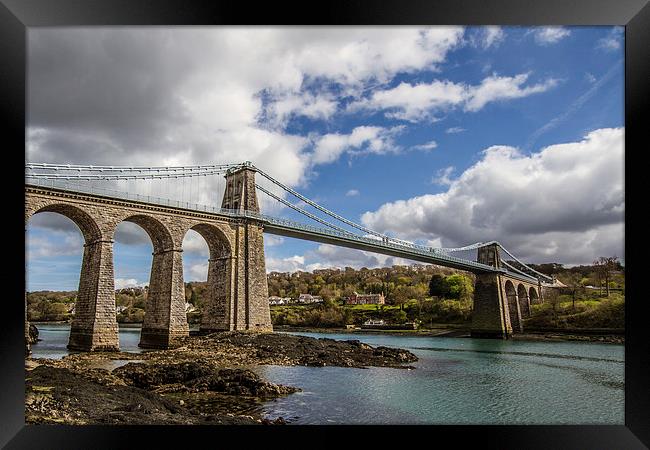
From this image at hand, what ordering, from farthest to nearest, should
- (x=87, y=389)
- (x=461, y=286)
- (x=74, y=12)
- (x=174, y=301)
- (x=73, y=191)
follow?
1. (x=461, y=286)
2. (x=174, y=301)
3. (x=73, y=191)
4. (x=87, y=389)
5. (x=74, y=12)

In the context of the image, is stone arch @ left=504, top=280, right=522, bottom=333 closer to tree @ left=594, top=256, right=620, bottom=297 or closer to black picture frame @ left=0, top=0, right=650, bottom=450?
Result: tree @ left=594, top=256, right=620, bottom=297

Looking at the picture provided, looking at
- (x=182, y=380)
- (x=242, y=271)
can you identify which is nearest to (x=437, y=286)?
(x=242, y=271)

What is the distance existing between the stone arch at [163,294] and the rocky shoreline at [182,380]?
20.9 inches

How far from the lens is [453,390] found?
32.3ft

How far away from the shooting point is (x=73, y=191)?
11.1m

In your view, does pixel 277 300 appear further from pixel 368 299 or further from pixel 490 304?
pixel 490 304

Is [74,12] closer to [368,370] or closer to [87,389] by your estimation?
[87,389]

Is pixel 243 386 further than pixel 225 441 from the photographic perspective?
Yes

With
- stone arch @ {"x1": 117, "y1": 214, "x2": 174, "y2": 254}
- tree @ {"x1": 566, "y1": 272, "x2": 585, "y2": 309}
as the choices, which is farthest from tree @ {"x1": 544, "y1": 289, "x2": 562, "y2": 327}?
stone arch @ {"x1": 117, "y1": 214, "x2": 174, "y2": 254}

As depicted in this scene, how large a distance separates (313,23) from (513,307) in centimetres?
2312

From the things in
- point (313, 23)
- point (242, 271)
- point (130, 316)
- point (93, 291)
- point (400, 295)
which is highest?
point (313, 23)
